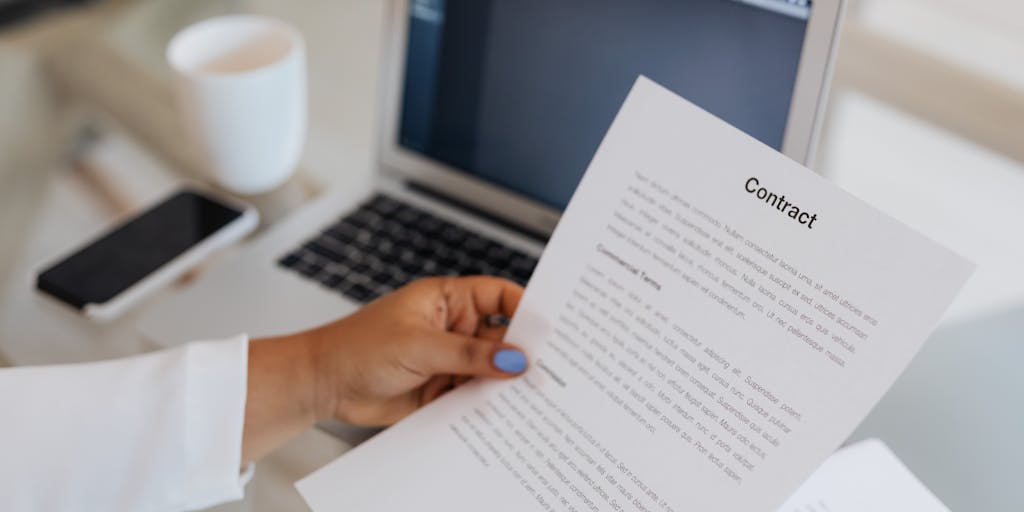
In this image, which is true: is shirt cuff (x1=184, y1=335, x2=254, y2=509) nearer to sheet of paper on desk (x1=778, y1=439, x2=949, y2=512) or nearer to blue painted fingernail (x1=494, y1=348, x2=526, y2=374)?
blue painted fingernail (x1=494, y1=348, x2=526, y2=374)

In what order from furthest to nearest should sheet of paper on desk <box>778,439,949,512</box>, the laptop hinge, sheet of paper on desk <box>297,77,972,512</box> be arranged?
the laptop hinge, sheet of paper on desk <box>778,439,949,512</box>, sheet of paper on desk <box>297,77,972,512</box>

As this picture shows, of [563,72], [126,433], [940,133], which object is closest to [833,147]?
[940,133]

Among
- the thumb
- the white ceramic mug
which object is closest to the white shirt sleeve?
the thumb

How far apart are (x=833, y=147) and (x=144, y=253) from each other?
0.63m

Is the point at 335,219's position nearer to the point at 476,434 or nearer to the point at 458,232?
the point at 458,232

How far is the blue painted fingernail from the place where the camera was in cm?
59

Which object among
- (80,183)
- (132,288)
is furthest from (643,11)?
(80,183)

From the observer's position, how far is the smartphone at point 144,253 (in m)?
0.78

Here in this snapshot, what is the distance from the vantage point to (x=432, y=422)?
0.62 m

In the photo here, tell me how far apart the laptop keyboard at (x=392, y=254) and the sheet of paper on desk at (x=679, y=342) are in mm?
183

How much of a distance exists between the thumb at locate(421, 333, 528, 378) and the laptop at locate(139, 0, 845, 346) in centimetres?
16

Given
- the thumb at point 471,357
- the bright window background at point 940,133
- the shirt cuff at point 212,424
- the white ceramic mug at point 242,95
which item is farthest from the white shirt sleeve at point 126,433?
the bright window background at point 940,133

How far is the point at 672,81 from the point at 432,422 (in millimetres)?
286

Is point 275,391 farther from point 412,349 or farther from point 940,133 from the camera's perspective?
point 940,133
